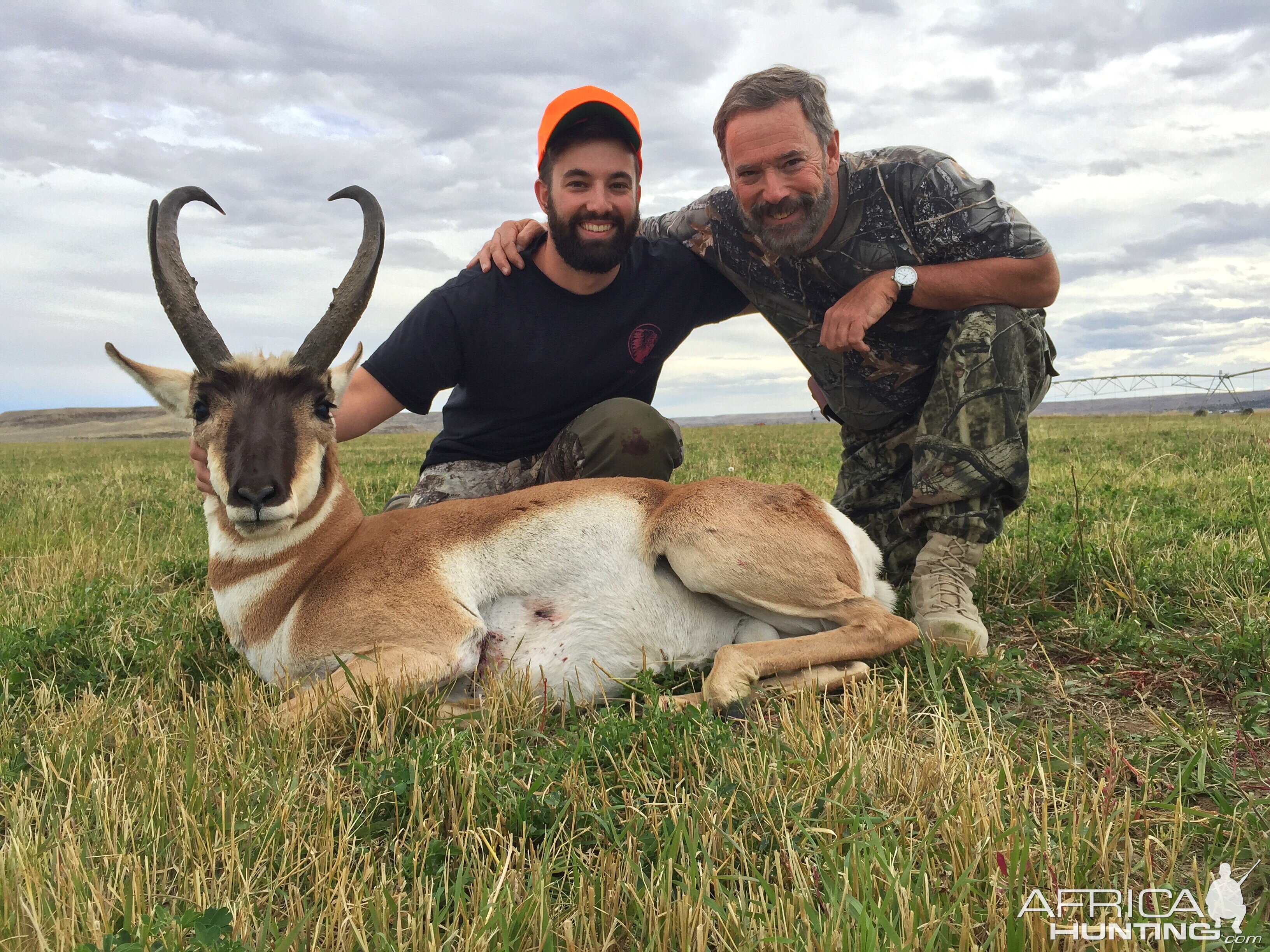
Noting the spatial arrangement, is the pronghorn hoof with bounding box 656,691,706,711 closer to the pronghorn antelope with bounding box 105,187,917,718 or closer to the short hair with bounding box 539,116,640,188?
the pronghorn antelope with bounding box 105,187,917,718

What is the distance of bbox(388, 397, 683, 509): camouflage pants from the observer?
5.36 m

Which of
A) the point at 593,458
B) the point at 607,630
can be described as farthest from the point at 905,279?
the point at 607,630

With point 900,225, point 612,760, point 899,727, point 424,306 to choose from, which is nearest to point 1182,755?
point 899,727

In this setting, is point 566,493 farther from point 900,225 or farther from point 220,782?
point 900,225

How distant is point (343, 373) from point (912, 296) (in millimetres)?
3242

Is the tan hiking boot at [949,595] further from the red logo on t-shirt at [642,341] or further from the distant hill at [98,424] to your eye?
the distant hill at [98,424]

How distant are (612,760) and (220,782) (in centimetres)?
116

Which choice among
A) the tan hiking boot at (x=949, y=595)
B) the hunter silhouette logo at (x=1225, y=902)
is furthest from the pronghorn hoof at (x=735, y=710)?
the hunter silhouette logo at (x=1225, y=902)

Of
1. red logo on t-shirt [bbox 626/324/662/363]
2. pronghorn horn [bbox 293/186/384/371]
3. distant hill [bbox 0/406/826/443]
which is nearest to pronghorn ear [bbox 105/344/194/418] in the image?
pronghorn horn [bbox 293/186/384/371]

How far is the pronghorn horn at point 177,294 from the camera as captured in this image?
397 centimetres

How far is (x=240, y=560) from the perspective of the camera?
3.96m

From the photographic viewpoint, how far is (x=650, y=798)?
99.5 inches

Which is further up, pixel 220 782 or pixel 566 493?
pixel 566 493

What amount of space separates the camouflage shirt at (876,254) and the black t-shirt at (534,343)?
1.22ft
